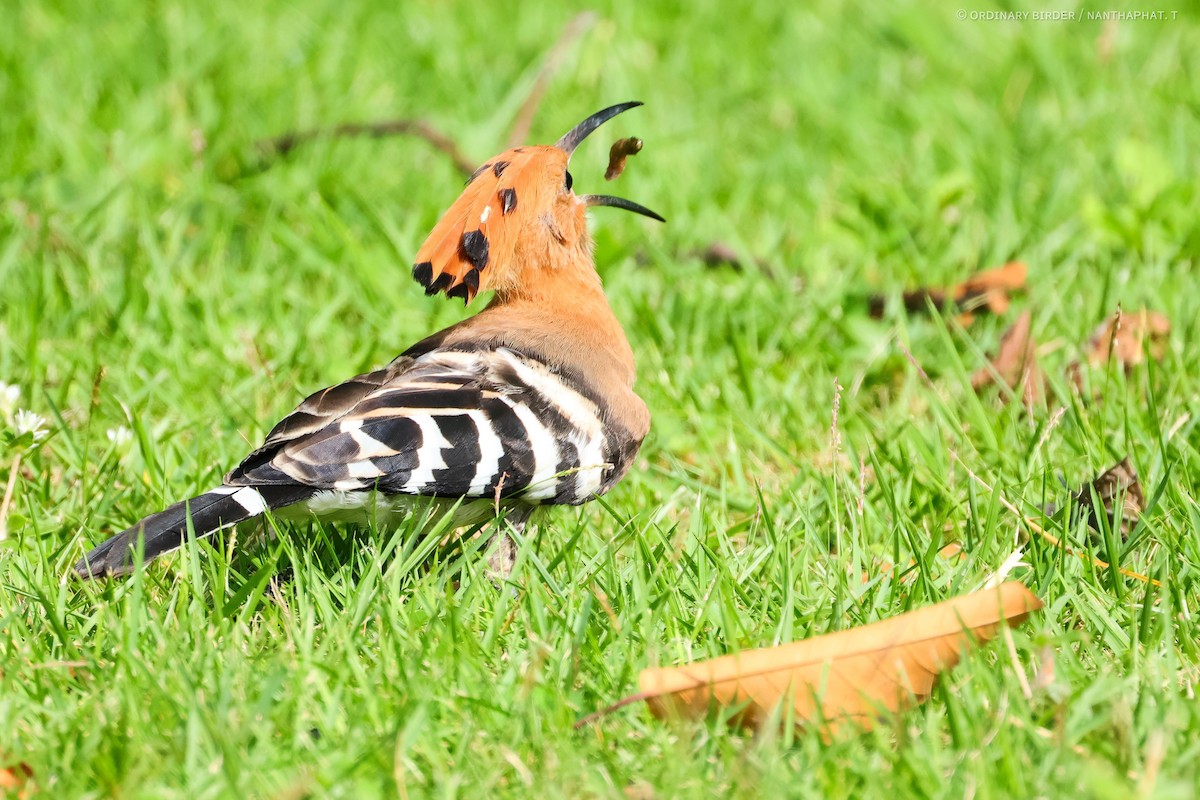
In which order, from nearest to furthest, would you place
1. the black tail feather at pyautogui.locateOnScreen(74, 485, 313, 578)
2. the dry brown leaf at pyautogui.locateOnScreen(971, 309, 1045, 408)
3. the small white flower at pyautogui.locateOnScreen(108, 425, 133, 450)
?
1. the black tail feather at pyautogui.locateOnScreen(74, 485, 313, 578)
2. the small white flower at pyautogui.locateOnScreen(108, 425, 133, 450)
3. the dry brown leaf at pyautogui.locateOnScreen(971, 309, 1045, 408)

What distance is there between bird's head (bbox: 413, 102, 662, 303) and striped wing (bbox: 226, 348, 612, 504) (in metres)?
0.16

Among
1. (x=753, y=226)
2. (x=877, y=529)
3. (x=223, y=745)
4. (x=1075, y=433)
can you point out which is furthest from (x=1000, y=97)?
(x=223, y=745)

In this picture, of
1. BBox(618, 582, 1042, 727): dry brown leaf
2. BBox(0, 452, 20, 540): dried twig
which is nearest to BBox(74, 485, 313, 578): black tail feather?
BBox(0, 452, 20, 540): dried twig

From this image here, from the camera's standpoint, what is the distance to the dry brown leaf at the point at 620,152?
285 cm

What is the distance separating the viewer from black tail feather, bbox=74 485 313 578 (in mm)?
2145

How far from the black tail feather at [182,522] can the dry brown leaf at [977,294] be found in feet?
6.19

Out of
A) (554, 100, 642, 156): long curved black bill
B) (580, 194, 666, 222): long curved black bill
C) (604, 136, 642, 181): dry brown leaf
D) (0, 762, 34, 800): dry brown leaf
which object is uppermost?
(554, 100, 642, 156): long curved black bill

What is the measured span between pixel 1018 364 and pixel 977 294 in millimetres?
389

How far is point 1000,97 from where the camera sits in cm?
503

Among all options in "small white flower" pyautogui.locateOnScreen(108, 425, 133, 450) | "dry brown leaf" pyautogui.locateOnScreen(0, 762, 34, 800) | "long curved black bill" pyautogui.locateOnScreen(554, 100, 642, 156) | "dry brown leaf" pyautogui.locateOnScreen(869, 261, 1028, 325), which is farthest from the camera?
"dry brown leaf" pyautogui.locateOnScreen(869, 261, 1028, 325)

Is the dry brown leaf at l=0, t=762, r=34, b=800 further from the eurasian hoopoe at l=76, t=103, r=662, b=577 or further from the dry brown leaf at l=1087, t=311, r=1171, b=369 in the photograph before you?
the dry brown leaf at l=1087, t=311, r=1171, b=369

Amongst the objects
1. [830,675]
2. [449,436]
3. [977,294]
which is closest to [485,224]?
[449,436]

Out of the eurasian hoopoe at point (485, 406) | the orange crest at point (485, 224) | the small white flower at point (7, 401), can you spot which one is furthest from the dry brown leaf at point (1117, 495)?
the small white flower at point (7, 401)

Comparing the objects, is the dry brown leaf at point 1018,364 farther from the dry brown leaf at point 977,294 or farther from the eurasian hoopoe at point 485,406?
the eurasian hoopoe at point 485,406
